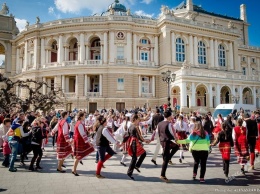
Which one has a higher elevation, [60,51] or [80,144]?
[60,51]

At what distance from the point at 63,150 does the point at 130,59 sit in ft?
104

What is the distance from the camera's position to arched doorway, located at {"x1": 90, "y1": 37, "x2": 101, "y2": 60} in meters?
41.6

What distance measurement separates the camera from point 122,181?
6.89 meters

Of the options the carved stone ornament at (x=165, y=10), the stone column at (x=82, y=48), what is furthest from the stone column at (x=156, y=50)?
the stone column at (x=82, y=48)

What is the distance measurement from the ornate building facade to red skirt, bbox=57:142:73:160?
2644 cm

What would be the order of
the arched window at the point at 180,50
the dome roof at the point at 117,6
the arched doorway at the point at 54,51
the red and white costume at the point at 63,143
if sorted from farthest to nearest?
the dome roof at the point at 117,6 < the arched doorway at the point at 54,51 < the arched window at the point at 180,50 < the red and white costume at the point at 63,143

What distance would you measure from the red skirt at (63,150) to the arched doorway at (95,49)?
3494 cm

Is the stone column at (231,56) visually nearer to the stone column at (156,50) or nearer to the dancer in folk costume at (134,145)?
the stone column at (156,50)

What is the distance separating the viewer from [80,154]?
7.57 m

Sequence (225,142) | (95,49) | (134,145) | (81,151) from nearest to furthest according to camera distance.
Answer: (134,145)
(225,142)
(81,151)
(95,49)

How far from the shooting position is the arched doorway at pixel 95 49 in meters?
41.6

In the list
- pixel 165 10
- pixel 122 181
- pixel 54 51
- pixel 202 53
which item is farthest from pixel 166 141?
pixel 54 51

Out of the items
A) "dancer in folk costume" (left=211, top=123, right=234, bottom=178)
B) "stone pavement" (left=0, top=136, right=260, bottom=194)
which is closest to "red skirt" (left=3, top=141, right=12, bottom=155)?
"stone pavement" (left=0, top=136, right=260, bottom=194)

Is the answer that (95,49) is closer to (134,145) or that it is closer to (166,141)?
(134,145)
